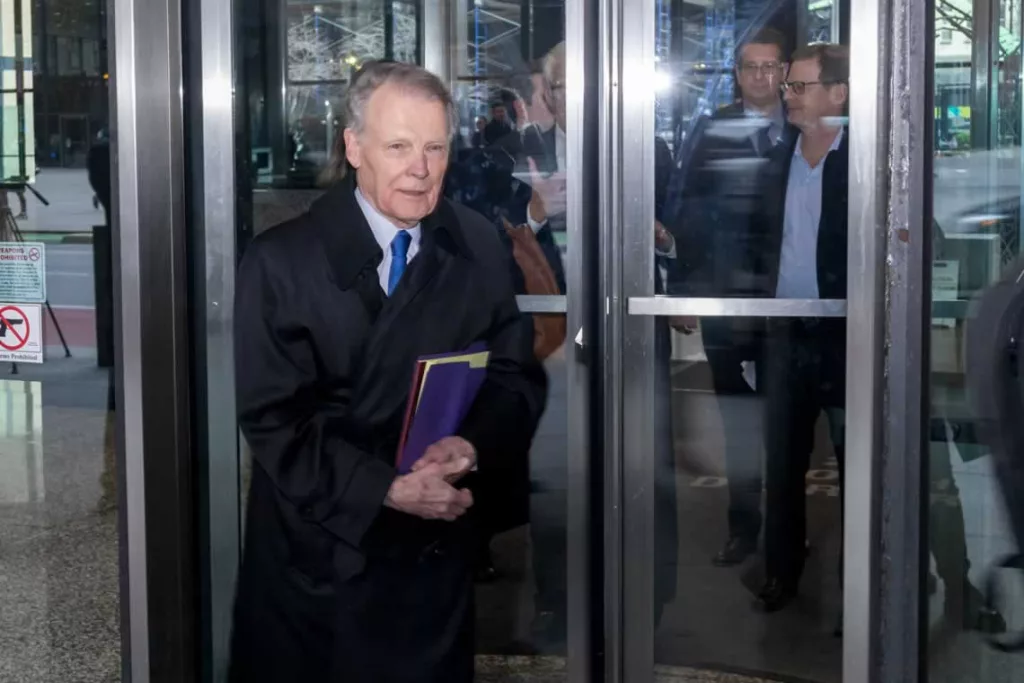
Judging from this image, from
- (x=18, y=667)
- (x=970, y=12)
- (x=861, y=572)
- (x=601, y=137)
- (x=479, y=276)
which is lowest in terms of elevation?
(x=18, y=667)

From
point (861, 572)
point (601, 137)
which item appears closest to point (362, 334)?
point (601, 137)

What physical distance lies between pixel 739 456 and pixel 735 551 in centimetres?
23

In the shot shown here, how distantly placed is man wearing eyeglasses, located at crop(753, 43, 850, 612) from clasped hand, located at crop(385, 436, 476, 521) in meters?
0.76

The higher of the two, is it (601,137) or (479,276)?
(601,137)

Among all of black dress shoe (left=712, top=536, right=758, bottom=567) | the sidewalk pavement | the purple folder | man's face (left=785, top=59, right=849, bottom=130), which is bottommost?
black dress shoe (left=712, top=536, right=758, bottom=567)

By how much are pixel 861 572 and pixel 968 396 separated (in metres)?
0.45

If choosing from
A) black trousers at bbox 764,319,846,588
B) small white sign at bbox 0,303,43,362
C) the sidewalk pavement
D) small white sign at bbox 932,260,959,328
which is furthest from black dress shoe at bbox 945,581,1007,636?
small white sign at bbox 0,303,43,362

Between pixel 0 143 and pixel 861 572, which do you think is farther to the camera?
pixel 0 143

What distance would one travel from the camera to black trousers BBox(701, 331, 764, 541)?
373 cm

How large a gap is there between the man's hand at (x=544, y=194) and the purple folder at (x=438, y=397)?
1.09ft

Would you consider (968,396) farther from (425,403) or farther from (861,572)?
(425,403)

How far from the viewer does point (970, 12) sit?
10.9ft

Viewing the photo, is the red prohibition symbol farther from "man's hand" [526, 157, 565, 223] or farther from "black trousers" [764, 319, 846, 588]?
"black trousers" [764, 319, 846, 588]

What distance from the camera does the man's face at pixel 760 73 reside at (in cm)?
347
